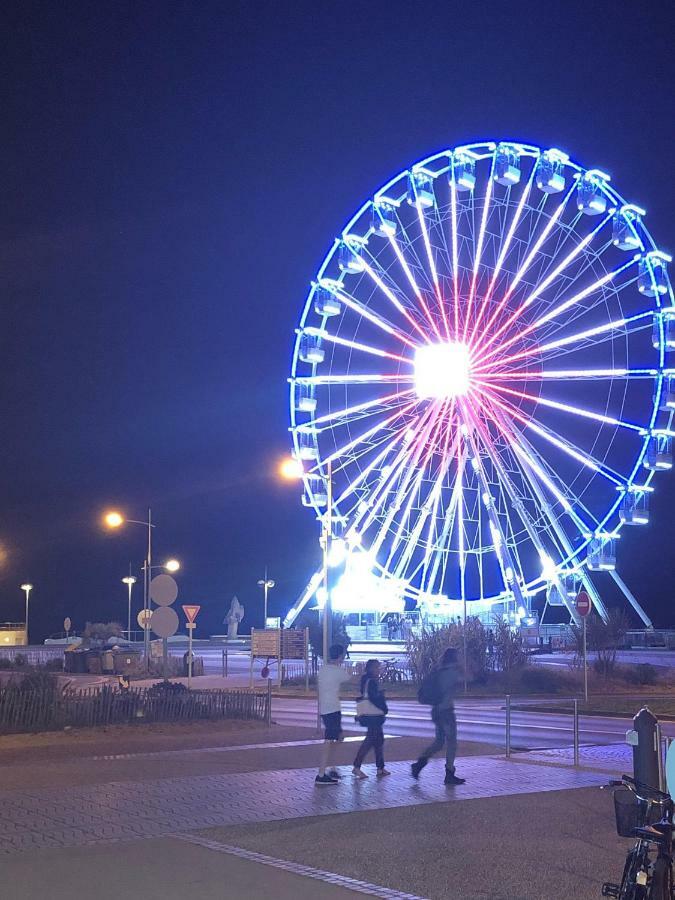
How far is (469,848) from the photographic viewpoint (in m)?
9.77

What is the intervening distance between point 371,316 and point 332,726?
23.9 metres

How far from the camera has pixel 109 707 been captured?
20.9 metres

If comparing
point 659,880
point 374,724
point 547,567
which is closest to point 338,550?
point 547,567

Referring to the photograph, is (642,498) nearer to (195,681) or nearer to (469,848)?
(195,681)

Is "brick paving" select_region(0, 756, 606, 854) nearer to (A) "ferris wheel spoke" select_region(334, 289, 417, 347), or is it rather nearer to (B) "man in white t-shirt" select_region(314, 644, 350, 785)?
(B) "man in white t-shirt" select_region(314, 644, 350, 785)

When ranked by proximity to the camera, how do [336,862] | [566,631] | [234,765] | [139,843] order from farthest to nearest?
[566,631]
[234,765]
[139,843]
[336,862]

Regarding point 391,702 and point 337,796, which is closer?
point 337,796

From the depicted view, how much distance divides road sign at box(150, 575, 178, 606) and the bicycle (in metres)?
17.3

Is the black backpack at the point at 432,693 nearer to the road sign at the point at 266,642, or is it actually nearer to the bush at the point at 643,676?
the road sign at the point at 266,642

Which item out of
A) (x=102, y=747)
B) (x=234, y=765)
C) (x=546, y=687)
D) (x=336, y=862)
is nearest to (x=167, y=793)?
(x=234, y=765)

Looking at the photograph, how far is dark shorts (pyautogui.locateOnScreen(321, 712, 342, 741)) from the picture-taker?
14.2m

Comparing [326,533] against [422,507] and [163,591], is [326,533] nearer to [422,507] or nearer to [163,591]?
[163,591]

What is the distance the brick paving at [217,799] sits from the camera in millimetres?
10703

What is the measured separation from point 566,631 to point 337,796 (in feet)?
169
